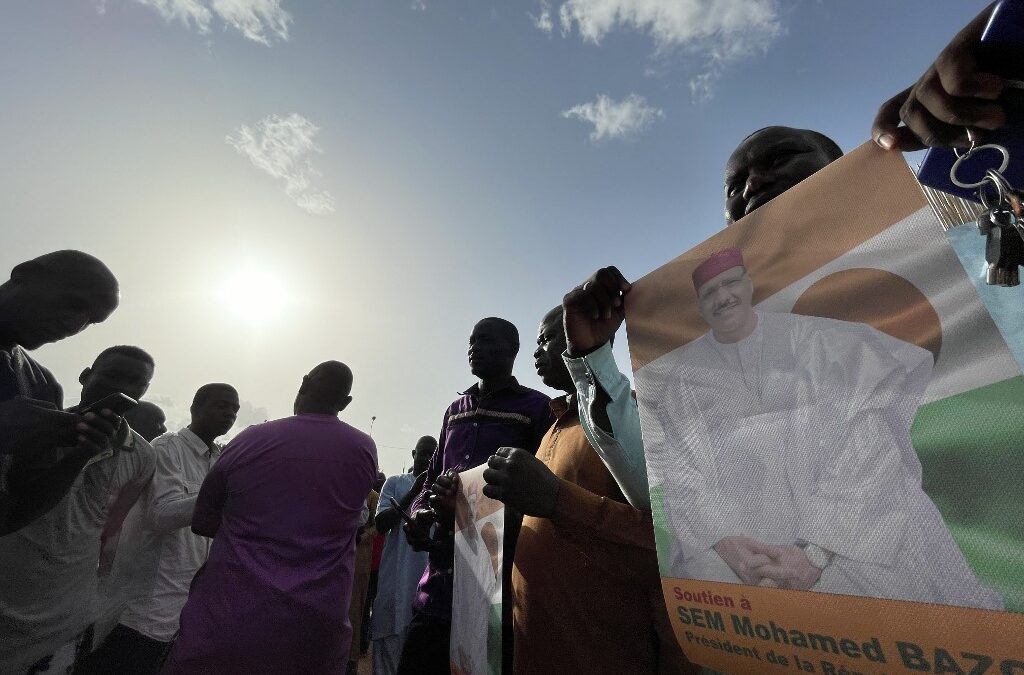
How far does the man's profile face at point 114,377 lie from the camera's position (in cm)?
296

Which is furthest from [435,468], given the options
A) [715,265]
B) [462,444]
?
[715,265]

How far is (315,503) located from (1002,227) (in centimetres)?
267

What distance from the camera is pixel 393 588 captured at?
4785 mm

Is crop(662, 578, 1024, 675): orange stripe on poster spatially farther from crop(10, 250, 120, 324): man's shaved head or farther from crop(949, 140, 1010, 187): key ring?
crop(10, 250, 120, 324): man's shaved head

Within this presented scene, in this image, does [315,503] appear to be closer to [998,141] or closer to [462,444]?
[462,444]

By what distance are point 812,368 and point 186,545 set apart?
3615 mm

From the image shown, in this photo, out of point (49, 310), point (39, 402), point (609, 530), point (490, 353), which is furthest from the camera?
point (490, 353)

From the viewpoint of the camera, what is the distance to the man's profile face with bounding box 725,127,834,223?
1.76 meters

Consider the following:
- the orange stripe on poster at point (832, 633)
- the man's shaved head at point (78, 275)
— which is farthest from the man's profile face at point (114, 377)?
the orange stripe on poster at point (832, 633)

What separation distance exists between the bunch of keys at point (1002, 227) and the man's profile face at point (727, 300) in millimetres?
472

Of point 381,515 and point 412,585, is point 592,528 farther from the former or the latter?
point 412,585

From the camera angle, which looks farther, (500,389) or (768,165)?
(500,389)

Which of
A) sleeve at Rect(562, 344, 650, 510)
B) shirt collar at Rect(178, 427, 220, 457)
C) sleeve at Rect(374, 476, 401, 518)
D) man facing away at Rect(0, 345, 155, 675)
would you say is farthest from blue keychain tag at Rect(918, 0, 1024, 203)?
sleeve at Rect(374, 476, 401, 518)

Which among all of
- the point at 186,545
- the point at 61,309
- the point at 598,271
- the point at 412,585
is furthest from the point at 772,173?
the point at 412,585
